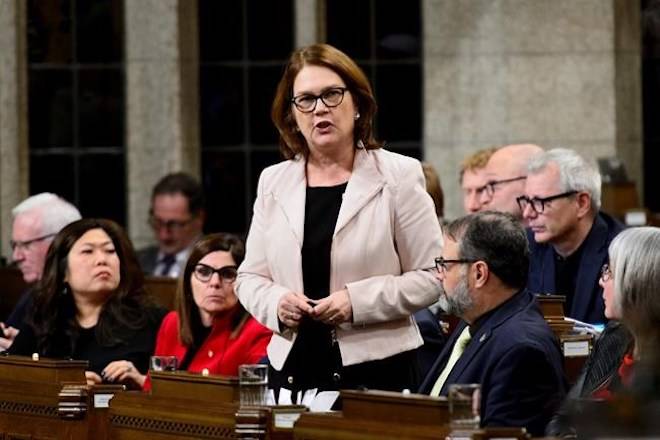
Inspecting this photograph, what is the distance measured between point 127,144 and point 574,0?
3.07 m

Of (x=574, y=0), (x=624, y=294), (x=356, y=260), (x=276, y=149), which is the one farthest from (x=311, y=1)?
(x=624, y=294)

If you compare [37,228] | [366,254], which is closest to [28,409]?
[366,254]

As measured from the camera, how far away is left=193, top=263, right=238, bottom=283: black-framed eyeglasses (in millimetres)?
6262

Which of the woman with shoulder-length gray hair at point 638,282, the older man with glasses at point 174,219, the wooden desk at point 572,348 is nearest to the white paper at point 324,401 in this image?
the wooden desk at point 572,348

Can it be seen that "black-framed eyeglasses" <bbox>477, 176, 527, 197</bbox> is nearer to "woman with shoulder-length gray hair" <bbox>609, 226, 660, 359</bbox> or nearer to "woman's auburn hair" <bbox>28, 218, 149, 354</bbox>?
"woman's auburn hair" <bbox>28, 218, 149, 354</bbox>

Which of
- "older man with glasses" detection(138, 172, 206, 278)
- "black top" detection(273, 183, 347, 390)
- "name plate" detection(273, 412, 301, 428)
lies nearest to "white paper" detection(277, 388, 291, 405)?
"black top" detection(273, 183, 347, 390)

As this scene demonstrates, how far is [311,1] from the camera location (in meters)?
11.0

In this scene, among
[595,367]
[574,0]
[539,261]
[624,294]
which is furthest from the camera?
[574,0]

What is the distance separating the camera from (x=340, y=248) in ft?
15.9

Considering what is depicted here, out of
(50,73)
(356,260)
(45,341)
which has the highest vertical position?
(50,73)

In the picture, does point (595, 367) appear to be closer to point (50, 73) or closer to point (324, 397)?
point (324, 397)

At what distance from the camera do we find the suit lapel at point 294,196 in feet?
16.1

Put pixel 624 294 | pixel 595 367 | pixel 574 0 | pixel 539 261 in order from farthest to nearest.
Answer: pixel 574 0, pixel 539 261, pixel 595 367, pixel 624 294

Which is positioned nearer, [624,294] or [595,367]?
[624,294]
